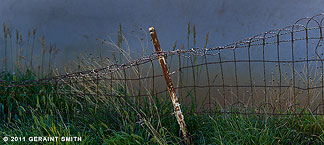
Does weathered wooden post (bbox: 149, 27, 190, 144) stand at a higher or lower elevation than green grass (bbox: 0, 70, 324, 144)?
higher

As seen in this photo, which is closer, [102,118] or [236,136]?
[236,136]

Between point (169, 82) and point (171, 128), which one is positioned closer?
point (169, 82)

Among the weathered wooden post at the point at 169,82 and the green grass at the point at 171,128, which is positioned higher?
the weathered wooden post at the point at 169,82

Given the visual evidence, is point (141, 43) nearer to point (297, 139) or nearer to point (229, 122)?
point (229, 122)

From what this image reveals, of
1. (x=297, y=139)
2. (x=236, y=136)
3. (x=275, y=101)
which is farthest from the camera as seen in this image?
(x=275, y=101)

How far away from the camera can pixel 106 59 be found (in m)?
3.46

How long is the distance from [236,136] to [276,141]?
1.22 ft

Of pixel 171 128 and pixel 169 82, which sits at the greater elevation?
pixel 169 82

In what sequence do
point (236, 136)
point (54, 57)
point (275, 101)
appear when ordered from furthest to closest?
1. point (54, 57)
2. point (275, 101)
3. point (236, 136)

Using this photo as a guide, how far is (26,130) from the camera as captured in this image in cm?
294

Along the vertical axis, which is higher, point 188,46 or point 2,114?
point 188,46

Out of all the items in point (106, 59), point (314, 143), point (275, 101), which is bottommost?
point (314, 143)

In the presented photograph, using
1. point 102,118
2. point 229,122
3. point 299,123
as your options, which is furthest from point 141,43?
point 299,123

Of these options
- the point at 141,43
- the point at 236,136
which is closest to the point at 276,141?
the point at 236,136
